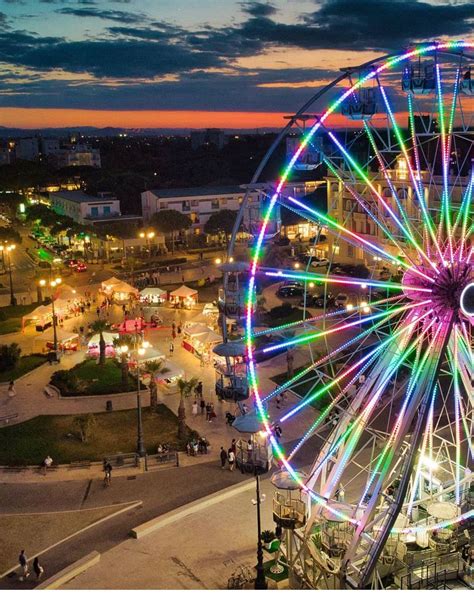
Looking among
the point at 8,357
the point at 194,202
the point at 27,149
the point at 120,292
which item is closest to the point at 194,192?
the point at 194,202

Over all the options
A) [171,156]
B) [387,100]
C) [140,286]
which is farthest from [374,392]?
[171,156]

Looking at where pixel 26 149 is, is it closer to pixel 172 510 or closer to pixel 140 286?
pixel 140 286

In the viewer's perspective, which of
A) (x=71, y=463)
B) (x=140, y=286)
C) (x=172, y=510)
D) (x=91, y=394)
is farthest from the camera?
(x=140, y=286)

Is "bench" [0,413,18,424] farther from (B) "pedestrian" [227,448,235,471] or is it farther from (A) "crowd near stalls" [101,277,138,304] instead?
(A) "crowd near stalls" [101,277,138,304]

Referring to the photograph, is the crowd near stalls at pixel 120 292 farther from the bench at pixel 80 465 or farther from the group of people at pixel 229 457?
the group of people at pixel 229 457

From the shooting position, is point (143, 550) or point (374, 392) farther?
point (143, 550)

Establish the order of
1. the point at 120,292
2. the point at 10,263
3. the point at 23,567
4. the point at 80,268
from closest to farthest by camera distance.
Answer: the point at 23,567 → the point at 120,292 → the point at 80,268 → the point at 10,263

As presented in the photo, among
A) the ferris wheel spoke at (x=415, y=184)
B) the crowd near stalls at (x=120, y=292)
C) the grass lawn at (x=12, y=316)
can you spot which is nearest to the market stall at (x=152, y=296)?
the crowd near stalls at (x=120, y=292)

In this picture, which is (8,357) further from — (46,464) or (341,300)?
(341,300)
